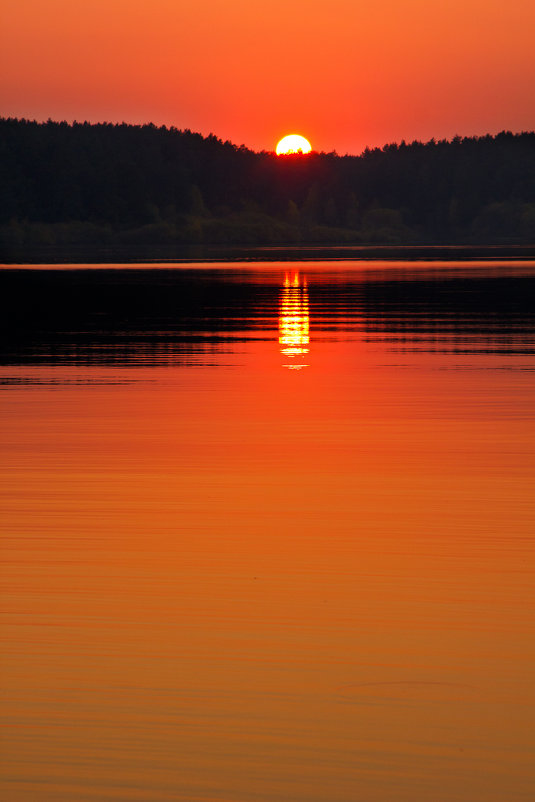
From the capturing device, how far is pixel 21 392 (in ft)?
60.2

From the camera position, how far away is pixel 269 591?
8039mm

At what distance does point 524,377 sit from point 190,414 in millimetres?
5555

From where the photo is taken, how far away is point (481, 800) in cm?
525

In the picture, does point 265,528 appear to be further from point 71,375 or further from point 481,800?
point 71,375

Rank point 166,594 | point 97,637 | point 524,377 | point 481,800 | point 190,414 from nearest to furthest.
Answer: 1. point 481,800
2. point 97,637
3. point 166,594
4. point 190,414
5. point 524,377

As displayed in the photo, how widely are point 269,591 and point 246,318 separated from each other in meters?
26.0

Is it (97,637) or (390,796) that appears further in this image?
(97,637)

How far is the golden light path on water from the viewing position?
23516 millimetres

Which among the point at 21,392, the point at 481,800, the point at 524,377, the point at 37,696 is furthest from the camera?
the point at 524,377

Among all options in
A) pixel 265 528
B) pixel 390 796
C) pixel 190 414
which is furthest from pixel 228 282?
pixel 390 796

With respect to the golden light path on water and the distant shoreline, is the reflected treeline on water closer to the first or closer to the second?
the golden light path on water

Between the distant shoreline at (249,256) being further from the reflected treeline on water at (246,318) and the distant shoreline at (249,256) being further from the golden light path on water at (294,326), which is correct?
the golden light path on water at (294,326)

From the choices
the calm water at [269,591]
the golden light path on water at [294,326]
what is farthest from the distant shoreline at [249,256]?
the calm water at [269,591]

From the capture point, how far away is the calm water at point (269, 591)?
5.66 metres
